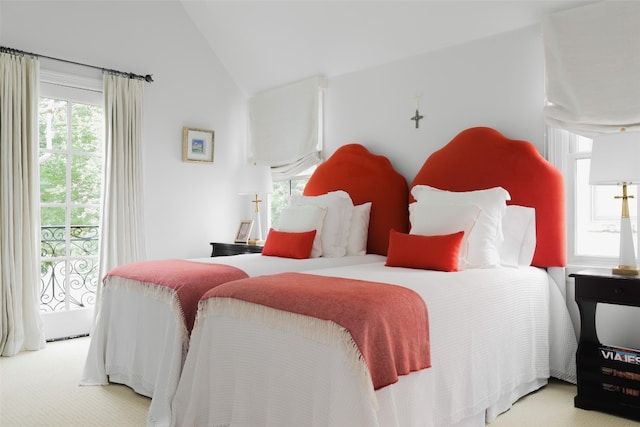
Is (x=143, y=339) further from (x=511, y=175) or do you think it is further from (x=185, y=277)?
(x=511, y=175)

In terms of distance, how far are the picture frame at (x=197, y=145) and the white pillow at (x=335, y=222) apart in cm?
155

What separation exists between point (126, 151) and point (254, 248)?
4.47ft

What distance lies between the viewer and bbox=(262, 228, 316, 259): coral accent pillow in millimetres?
3479

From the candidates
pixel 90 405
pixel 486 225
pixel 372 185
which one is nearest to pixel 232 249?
pixel 372 185

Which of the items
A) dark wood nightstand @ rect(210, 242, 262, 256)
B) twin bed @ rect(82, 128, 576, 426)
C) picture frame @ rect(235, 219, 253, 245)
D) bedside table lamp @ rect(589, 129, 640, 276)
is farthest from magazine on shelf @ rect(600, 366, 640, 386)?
picture frame @ rect(235, 219, 253, 245)

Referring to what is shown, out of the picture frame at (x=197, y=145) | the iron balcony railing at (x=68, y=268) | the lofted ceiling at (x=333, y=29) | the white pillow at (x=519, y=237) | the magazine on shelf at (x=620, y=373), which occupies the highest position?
the lofted ceiling at (x=333, y=29)

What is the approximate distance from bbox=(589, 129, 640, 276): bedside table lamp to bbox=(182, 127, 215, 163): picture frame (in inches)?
137

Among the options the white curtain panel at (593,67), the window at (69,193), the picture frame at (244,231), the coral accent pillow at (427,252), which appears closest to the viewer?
the coral accent pillow at (427,252)

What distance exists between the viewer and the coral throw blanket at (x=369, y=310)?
5.65 feet

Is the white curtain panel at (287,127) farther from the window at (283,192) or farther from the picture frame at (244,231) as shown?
the picture frame at (244,231)

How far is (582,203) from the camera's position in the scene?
314 cm

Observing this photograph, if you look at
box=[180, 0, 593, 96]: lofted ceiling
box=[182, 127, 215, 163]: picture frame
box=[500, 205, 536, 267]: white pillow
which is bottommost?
box=[500, 205, 536, 267]: white pillow

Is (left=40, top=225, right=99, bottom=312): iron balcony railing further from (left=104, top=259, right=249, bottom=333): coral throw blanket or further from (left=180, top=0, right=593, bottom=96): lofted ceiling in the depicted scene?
(left=180, top=0, right=593, bottom=96): lofted ceiling

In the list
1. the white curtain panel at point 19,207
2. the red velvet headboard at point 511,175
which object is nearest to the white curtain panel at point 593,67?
the red velvet headboard at point 511,175
